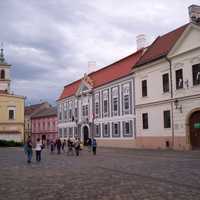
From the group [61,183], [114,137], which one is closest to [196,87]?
[114,137]

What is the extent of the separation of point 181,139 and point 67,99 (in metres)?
30.7

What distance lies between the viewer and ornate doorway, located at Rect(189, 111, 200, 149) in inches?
1177

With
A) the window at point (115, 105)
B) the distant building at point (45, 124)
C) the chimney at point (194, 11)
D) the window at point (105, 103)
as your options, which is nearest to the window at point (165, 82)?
the chimney at point (194, 11)

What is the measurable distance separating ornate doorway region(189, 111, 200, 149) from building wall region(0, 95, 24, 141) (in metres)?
Result: 42.8

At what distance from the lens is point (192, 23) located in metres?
30.3

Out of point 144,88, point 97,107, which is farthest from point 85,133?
point 144,88

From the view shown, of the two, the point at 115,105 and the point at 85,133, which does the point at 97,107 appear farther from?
the point at 85,133

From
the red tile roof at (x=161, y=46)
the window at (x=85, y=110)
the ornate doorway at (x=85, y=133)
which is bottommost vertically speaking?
the ornate doorway at (x=85, y=133)

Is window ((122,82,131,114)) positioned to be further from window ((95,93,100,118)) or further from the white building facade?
window ((95,93,100,118))

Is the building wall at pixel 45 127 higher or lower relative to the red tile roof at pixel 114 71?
lower

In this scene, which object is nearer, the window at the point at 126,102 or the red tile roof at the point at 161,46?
the red tile roof at the point at 161,46

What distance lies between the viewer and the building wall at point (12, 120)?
67.1 metres

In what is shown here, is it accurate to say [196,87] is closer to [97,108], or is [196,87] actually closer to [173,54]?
[173,54]

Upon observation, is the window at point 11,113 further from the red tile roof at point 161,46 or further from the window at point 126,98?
the red tile roof at point 161,46
